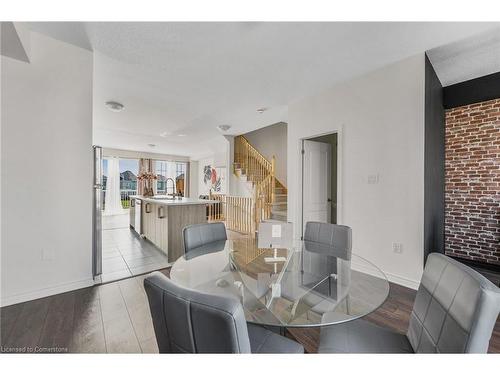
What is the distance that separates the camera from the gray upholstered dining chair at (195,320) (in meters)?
0.62

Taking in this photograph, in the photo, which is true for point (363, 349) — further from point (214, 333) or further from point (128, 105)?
point (128, 105)

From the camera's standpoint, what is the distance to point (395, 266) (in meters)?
2.63

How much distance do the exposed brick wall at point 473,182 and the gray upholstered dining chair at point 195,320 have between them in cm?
412

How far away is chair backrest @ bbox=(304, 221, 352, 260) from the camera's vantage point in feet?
6.47

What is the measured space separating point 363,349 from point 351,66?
9.22 ft

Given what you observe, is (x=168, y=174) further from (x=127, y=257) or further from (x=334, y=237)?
(x=334, y=237)

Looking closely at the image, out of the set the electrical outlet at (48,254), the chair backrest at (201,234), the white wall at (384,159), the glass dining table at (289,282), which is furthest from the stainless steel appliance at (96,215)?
the white wall at (384,159)

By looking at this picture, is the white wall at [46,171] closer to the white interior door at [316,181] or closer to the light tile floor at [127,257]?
the light tile floor at [127,257]

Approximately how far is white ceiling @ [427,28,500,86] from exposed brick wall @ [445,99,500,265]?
0.81 meters

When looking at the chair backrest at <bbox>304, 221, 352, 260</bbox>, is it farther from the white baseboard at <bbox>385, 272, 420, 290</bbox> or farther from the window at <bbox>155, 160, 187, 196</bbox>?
the window at <bbox>155, 160, 187, 196</bbox>

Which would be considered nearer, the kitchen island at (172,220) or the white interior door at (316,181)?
the kitchen island at (172,220)

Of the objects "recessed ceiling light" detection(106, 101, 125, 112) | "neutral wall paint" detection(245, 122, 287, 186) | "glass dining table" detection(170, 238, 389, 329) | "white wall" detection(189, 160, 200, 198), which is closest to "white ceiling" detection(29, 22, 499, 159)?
"recessed ceiling light" detection(106, 101, 125, 112)

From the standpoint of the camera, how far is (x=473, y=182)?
10.7 ft

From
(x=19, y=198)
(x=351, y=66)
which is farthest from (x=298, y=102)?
(x=19, y=198)
